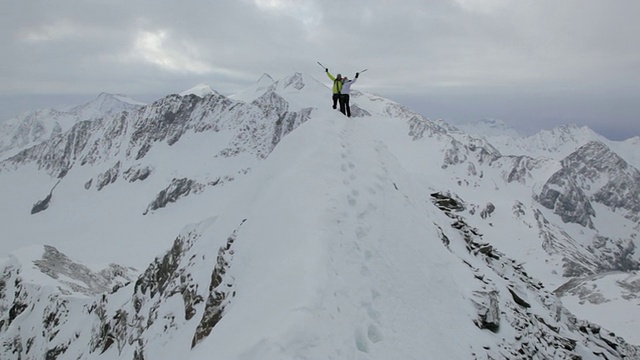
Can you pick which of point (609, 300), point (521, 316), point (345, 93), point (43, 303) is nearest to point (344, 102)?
point (345, 93)

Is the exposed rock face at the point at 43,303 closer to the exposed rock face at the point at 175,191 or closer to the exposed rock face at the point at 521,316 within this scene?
the exposed rock face at the point at 521,316

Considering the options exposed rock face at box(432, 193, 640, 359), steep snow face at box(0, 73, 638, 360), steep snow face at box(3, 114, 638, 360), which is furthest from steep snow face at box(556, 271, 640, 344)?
steep snow face at box(3, 114, 638, 360)

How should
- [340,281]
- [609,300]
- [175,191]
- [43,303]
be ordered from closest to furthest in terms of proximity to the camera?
[340,281] < [43,303] < [609,300] < [175,191]

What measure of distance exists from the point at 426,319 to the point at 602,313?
4684 inches

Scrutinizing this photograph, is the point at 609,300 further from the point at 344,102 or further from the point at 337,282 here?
the point at 337,282

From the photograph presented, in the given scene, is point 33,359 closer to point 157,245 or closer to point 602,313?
point 157,245

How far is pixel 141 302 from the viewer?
29.8 m

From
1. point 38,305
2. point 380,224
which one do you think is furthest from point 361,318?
point 38,305

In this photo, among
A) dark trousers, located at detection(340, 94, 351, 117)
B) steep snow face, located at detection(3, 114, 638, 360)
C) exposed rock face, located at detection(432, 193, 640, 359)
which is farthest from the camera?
dark trousers, located at detection(340, 94, 351, 117)

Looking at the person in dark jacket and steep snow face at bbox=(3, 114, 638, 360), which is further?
the person in dark jacket

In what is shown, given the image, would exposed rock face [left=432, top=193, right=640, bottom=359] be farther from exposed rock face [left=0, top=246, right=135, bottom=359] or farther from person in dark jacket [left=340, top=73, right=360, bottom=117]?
exposed rock face [left=0, top=246, right=135, bottom=359]

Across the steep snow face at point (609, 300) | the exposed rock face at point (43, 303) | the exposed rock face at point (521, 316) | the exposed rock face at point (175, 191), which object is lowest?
the steep snow face at point (609, 300)

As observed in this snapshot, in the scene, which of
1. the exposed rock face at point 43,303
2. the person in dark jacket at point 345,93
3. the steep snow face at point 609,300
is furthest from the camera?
the steep snow face at point 609,300

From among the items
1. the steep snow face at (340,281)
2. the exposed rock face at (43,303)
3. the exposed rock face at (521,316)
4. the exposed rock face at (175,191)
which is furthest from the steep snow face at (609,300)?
the exposed rock face at (175,191)
